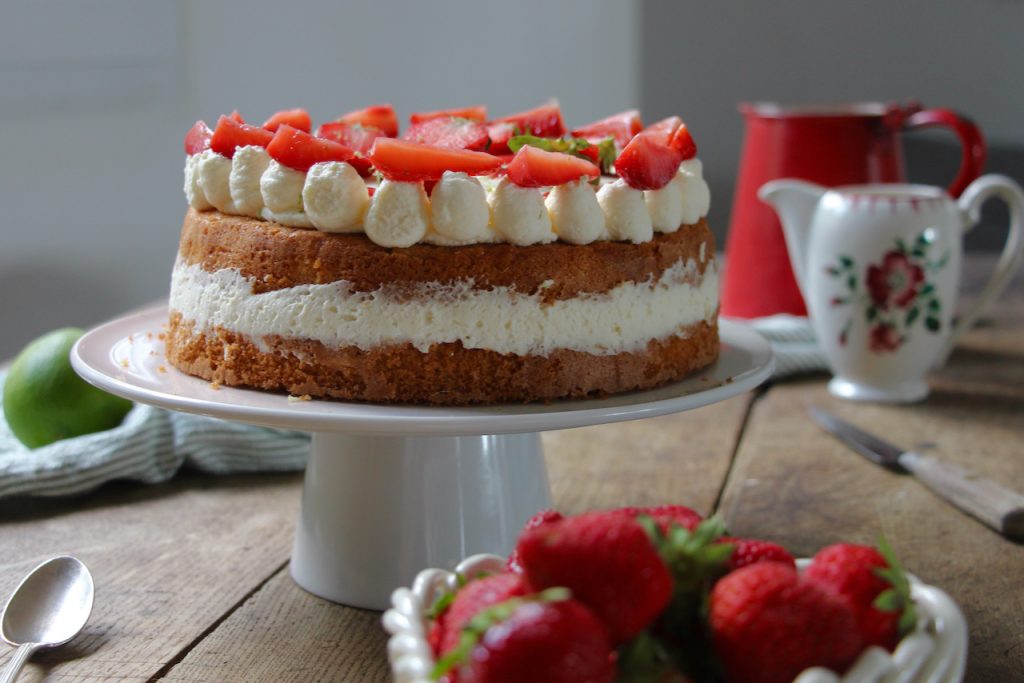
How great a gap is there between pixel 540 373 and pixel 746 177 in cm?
139

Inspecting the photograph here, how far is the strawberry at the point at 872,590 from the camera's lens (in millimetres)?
924

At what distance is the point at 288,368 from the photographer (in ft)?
4.44

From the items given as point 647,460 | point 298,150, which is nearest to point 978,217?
point 647,460

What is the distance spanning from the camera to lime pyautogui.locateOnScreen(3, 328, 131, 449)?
5.93 feet

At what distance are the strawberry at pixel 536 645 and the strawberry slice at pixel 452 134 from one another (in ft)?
2.70

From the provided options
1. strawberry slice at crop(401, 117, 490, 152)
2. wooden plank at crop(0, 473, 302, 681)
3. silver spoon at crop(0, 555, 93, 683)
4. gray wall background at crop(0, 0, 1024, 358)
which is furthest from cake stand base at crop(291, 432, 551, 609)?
gray wall background at crop(0, 0, 1024, 358)

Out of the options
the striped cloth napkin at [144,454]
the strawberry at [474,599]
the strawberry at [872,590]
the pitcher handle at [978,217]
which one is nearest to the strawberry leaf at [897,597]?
the strawberry at [872,590]

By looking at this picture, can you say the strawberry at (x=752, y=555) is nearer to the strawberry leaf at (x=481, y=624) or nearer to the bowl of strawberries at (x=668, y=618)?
the bowl of strawberries at (x=668, y=618)

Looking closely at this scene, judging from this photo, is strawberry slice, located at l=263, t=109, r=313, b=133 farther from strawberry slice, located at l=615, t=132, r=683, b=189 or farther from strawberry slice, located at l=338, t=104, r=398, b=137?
strawberry slice, located at l=615, t=132, r=683, b=189

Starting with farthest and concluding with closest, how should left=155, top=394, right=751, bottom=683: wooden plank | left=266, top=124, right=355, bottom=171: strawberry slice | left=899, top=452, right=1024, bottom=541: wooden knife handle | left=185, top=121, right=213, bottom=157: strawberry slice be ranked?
left=899, top=452, right=1024, bottom=541: wooden knife handle → left=185, top=121, right=213, bottom=157: strawberry slice → left=266, top=124, right=355, bottom=171: strawberry slice → left=155, top=394, right=751, bottom=683: wooden plank

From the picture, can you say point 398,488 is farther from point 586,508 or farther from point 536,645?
point 536,645

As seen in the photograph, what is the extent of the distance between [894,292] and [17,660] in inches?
64.0

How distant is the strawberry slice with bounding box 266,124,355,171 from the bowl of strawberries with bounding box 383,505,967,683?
0.58 m

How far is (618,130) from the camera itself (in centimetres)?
A: 173
